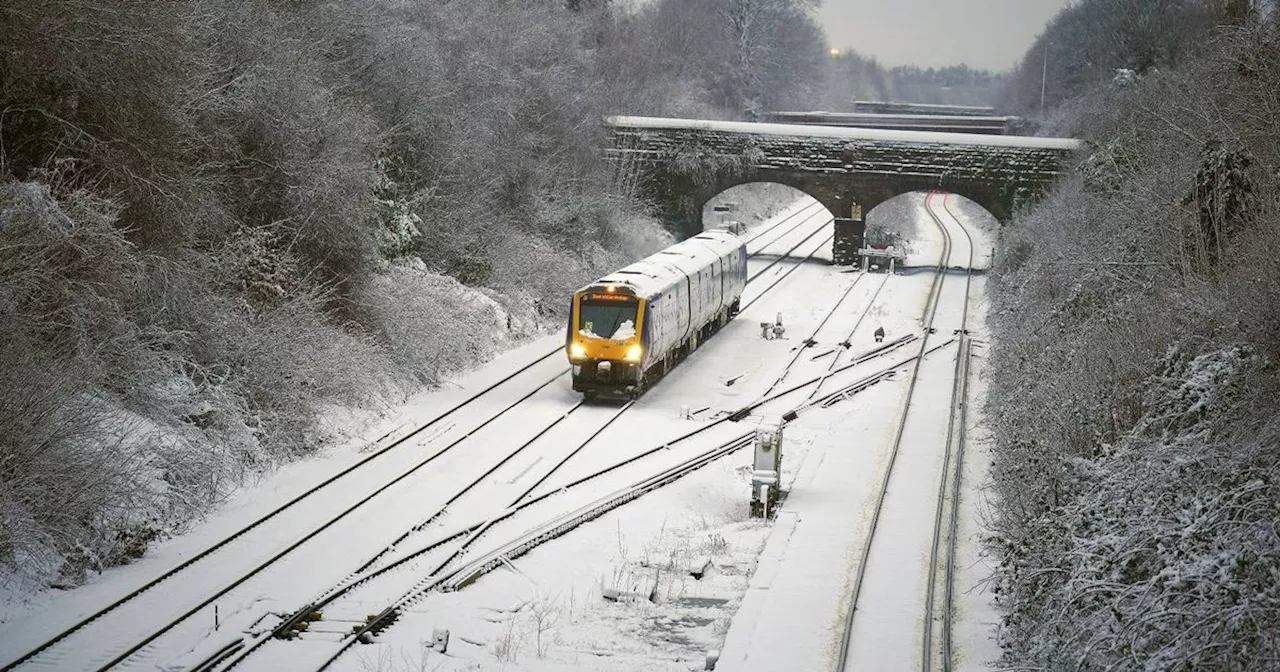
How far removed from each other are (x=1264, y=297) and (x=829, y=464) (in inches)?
307

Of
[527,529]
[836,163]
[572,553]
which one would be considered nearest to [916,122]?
[836,163]

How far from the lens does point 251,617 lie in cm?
1275

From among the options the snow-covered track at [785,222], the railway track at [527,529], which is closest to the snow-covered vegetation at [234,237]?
the railway track at [527,529]

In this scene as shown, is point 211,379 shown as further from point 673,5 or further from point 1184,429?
point 673,5

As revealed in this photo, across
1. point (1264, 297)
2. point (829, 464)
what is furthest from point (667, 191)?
point (1264, 297)

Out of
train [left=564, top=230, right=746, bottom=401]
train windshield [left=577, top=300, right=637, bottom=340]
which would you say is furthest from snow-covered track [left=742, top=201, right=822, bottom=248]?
train windshield [left=577, top=300, right=637, bottom=340]

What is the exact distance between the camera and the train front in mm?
23406

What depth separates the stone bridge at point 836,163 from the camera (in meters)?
44.1

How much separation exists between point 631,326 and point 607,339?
20.4 inches

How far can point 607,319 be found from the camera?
2362cm

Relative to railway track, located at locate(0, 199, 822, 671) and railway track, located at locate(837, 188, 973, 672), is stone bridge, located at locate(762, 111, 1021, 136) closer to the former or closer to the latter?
railway track, located at locate(837, 188, 973, 672)

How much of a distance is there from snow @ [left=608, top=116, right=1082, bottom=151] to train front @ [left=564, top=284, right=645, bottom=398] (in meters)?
22.8

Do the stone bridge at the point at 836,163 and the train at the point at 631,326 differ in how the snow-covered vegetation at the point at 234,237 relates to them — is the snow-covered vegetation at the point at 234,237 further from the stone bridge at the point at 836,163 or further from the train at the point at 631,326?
the stone bridge at the point at 836,163

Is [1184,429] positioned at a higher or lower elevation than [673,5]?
lower
